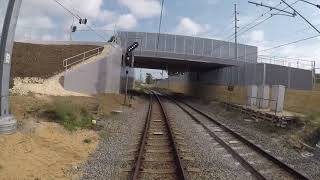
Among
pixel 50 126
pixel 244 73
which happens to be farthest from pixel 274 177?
pixel 244 73

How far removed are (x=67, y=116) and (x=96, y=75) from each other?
16.6 metres

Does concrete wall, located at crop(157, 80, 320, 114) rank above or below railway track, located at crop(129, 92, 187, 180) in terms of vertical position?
above

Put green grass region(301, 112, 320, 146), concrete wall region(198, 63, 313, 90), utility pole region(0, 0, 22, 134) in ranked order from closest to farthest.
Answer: utility pole region(0, 0, 22, 134) → green grass region(301, 112, 320, 146) → concrete wall region(198, 63, 313, 90)

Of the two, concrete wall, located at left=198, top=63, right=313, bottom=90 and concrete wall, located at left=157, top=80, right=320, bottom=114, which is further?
concrete wall, located at left=198, top=63, right=313, bottom=90

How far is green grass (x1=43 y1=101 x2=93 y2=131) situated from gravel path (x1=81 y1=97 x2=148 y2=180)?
3.19 feet

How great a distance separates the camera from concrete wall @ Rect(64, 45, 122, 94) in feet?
103

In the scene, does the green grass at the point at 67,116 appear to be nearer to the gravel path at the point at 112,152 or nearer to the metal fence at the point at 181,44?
the gravel path at the point at 112,152

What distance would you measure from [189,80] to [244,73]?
132 feet

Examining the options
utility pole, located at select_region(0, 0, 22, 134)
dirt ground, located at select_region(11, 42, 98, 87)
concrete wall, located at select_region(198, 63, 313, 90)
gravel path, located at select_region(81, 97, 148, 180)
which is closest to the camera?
gravel path, located at select_region(81, 97, 148, 180)

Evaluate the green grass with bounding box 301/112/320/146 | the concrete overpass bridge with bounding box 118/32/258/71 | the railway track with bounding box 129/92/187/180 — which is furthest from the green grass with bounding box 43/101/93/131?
the concrete overpass bridge with bounding box 118/32/258/71

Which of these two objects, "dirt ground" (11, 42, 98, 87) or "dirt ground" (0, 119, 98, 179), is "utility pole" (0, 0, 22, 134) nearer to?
"dirt ground" (0, 119, 98, 179)

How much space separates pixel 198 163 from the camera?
12.8 meters

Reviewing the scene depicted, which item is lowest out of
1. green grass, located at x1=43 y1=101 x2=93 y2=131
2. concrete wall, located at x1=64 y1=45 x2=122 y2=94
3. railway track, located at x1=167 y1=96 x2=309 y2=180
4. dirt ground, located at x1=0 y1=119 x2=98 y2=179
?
railway track, located at x1=167 y1=96 x2=309 y2=180

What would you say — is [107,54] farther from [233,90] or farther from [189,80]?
[189,80]
